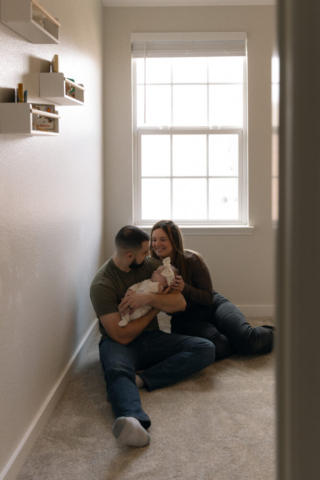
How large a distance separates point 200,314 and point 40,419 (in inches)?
53.1

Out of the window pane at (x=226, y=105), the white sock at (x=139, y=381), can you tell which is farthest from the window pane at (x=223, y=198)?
the white sock at (x=139, y=381)

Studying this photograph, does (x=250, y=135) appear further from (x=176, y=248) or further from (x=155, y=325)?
(x=155, y=325)

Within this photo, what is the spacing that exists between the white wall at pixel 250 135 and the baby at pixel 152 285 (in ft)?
4.49

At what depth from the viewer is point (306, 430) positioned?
0.15m

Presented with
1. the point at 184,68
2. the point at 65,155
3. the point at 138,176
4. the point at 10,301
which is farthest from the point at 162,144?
the point at 10,301

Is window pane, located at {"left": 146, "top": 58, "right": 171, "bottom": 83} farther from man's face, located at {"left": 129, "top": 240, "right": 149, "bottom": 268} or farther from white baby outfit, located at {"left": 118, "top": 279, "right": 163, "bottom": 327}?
white baby outfit, located at {"left": 118, "top": 279, "right": 163, "bottom": 327}

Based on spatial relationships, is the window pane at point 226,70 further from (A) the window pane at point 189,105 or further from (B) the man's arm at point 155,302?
(B) the man's arm at point 155,302

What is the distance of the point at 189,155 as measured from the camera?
4.24 metres

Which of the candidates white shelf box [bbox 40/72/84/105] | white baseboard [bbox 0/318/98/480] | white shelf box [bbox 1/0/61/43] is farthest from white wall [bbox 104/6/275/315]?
white shelf box [bbox 1/0/61/43]

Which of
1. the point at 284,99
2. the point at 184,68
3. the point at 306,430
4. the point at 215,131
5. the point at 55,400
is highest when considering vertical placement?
the point at 184,68

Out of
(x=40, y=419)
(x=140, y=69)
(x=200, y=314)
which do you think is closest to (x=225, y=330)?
(x=200, y=314)

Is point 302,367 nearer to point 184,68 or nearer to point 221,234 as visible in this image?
point 221,234

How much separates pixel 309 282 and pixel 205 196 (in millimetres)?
4160

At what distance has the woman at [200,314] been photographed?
3.01 meters
